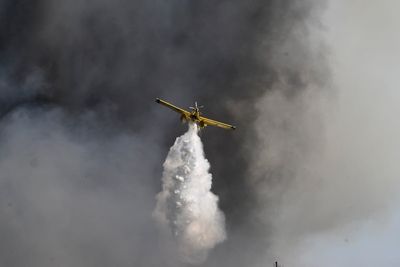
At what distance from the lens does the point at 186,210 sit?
5212 inches

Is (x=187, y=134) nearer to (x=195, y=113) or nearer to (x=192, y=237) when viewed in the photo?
(x=195, y=113)

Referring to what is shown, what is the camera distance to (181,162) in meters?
136

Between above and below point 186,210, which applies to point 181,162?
above

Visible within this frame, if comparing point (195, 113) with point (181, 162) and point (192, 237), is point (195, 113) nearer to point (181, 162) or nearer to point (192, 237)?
point (181, 162)

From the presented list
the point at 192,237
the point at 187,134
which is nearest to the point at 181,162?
the point at 187,134

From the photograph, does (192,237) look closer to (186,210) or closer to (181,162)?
(186,210)

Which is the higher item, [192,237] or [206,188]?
[206,188]

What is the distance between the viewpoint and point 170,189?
443 feet

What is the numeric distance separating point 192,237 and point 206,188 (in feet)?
33.3

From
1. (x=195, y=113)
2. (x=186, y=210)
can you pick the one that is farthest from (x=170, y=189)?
(x=195, y=113)

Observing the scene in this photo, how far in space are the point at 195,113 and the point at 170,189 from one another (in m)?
17.1

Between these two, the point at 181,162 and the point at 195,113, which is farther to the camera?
the point at 181,162

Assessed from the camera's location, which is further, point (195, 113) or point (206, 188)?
point (206, 188)

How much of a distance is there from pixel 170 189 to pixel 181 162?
19.1 feet
